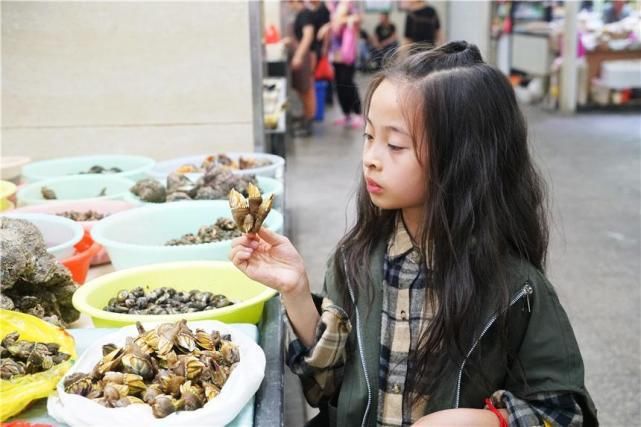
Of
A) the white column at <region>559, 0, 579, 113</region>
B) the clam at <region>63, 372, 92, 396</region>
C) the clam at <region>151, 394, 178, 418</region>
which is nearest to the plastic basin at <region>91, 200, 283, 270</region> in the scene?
the clam at <region>63, 372, 92, 396</region>

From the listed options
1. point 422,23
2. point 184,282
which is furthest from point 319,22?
point 184,282

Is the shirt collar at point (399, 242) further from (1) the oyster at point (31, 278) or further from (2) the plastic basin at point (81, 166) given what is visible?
(2) the plastic basin at point (81, 166)

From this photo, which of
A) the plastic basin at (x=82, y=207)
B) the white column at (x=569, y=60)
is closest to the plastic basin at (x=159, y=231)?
the plastic basin at (x=82, y=207)

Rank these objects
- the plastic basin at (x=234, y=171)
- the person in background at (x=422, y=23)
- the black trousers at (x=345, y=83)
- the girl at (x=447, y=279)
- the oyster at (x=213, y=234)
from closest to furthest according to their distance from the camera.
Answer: the girl at (x=447, y=279) → the oyster at (x=213, y=234) → the plastic basin at (x=234, y=171) → the person in background at (x=422, y=23) → the black trousers at (x=345, y=83)

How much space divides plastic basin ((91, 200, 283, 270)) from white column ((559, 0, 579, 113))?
9412 mm

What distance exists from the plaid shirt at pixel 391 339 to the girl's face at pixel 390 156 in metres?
0.16

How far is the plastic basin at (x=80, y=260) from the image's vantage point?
6.81 ft

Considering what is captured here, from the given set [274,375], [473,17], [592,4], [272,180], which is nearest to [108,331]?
[274,375]

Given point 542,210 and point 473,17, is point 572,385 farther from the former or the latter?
point 473,17

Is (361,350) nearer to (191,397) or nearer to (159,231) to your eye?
(191,397)

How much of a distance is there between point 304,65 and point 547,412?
8.43 meters

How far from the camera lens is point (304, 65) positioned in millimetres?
9477

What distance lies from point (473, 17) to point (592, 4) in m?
3.82

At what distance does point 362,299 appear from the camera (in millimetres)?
1586
